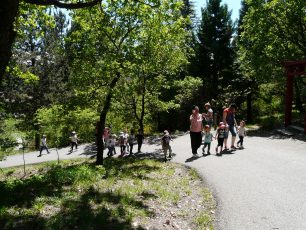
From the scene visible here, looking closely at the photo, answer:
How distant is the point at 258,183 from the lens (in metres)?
9.42

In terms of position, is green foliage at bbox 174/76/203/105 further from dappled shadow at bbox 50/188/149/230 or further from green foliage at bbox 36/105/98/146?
dappled shadow at bbox 50/188/149/230

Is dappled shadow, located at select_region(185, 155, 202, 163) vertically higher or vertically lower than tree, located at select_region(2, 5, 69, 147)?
lower

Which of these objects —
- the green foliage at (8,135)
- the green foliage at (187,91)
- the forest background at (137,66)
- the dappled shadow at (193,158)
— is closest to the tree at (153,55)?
the forest background at (137,66)

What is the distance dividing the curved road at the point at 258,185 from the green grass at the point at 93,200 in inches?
19.7

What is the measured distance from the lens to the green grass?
627cm

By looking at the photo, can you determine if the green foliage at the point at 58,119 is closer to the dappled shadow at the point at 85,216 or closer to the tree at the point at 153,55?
the tree at the point at 153,55

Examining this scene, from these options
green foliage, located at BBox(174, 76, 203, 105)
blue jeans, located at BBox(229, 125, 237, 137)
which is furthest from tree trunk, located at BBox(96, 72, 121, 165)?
green foliage, located at BBox(174, 76, 203, 105)

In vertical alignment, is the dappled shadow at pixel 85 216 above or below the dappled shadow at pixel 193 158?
above

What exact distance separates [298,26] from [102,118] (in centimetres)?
1560

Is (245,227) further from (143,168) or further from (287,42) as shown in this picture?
(287,42)

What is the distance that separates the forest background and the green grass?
12.0 ft

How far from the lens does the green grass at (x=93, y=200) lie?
6.27m

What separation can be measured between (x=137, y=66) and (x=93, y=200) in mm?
6927

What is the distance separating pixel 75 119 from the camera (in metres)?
21.3
